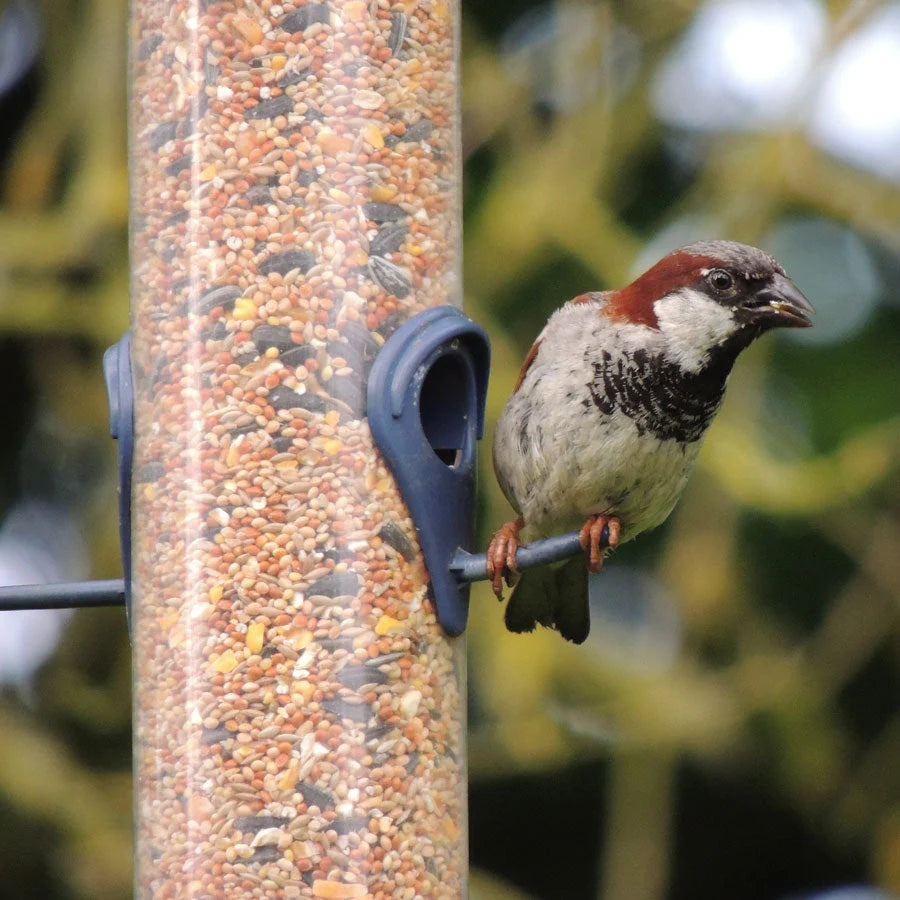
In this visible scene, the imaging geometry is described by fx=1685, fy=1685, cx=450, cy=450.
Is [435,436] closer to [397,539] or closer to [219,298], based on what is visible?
[397,539]

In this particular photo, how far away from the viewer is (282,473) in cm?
302

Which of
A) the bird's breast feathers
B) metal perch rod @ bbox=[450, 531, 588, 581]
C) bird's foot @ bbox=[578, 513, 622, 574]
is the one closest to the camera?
metal perch rod @ bbox=[450, 531, 588, 581]

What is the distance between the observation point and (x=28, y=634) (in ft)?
19.7

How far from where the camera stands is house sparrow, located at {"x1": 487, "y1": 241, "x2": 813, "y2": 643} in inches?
143

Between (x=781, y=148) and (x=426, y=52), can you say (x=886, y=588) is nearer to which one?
(x=781, y=148)

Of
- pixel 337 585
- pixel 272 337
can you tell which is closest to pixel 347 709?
pixel 337 585

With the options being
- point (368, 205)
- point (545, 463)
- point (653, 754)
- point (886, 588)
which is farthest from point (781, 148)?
point (368, 205)

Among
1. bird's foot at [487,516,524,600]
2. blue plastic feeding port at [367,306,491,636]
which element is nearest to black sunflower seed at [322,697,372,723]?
blue plastic feeding port at [367,306,491,636]

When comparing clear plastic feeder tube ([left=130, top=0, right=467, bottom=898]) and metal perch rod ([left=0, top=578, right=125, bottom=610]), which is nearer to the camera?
clear plastic feeder tube ([left=130, top=0, right=467, bottom=898])

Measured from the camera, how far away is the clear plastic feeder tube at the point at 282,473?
292cm

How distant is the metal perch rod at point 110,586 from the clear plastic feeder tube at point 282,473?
7cm

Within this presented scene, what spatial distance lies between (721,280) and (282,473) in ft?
3.97

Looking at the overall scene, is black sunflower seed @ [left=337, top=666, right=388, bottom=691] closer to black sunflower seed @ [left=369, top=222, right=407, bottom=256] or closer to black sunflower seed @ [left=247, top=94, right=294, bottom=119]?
black sunflower seed @ [left=369, top=222, right=407, bottom=256]

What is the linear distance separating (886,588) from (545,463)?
2720mm
